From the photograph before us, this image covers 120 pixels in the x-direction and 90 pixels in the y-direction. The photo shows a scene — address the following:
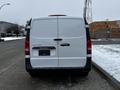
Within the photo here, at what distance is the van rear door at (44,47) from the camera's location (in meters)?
9.48

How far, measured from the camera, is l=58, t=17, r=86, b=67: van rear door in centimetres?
952

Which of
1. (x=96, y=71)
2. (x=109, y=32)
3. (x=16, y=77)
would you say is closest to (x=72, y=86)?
(x=16, y=77)

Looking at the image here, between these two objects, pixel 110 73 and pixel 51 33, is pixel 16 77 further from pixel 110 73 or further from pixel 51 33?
pixel 110 73

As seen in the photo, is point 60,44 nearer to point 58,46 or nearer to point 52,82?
point 58,46


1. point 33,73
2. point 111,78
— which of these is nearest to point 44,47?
point 33,73

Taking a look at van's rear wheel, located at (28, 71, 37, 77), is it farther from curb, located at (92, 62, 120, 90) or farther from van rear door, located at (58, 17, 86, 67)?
curb, located at (92, 62, 120, 90)

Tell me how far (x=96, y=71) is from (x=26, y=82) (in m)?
3.46

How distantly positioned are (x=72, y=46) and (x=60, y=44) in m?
0.37

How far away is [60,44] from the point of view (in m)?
9.54

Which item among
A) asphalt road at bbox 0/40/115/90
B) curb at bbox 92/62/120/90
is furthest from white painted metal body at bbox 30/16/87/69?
curb at bbox 92/62/120/90

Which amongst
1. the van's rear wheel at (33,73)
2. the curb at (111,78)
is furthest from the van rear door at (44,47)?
the curb at (111,78)

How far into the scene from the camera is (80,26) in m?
9.63

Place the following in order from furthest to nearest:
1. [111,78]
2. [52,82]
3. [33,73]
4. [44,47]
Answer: [33,73]
[52,82]
[111,78]
[44,47]

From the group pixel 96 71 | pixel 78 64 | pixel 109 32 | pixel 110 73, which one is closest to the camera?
pixel 78 64
